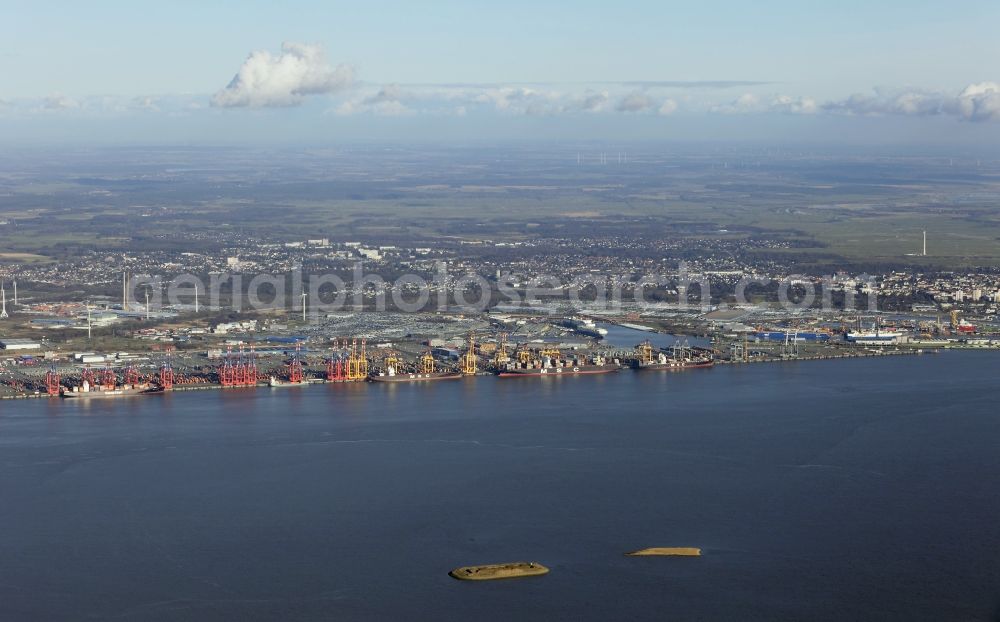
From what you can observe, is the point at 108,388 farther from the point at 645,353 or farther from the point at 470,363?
the point at 645,353

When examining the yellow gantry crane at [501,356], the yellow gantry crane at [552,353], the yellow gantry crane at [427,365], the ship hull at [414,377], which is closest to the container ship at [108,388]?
the ship hull at [414,377]

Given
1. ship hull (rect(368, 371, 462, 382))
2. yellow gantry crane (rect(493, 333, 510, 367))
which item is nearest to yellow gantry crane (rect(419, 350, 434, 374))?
ship hull (rect(368, 371, 462, 382))

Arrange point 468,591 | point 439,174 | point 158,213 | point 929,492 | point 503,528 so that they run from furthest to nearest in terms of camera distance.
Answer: point 439,174 < point 158,213 < point 929,492 < point 503,528 < point 468,591

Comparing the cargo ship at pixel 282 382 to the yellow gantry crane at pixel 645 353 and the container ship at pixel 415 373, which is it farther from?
the yellow gantry crane at pixel 645 353

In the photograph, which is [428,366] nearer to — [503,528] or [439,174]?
[503,528]

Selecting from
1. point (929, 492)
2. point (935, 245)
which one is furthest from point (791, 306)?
point (929, 492)
